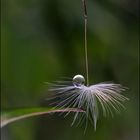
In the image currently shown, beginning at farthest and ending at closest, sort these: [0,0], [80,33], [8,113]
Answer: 1. [80,33]
2. [0,0]
3. [8,113]

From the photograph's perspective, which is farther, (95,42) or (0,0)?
(95,42)

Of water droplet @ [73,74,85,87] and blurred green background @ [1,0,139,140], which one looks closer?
water droplet @ [73,74,85,87]

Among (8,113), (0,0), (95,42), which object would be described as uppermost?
(0,0)

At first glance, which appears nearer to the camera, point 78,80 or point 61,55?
point 78,80

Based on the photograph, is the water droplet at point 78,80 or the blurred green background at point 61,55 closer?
the water droplet at point 78,80

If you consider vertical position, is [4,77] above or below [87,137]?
above

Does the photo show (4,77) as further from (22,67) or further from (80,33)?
(80,33)

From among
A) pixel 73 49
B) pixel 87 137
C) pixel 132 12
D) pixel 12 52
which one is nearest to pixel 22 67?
pixel 12 52

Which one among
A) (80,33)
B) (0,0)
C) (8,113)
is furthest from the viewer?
(80,33)
